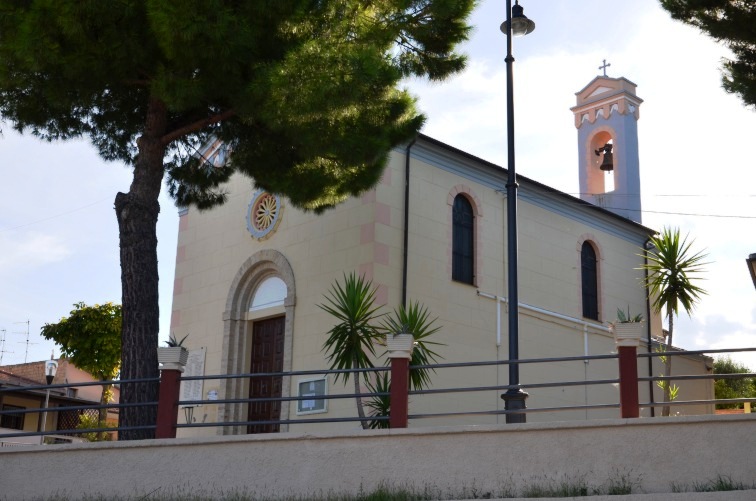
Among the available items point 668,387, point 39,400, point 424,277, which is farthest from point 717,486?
point 39,400

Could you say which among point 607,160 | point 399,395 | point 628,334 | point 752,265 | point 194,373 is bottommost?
point 399,395

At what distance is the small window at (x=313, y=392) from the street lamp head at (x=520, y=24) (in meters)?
7.04

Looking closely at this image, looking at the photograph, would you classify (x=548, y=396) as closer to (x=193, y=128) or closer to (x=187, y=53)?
(x=193, y=128)

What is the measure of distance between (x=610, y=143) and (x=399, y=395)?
15.6 metres

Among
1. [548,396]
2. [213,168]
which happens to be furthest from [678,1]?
[548,396]

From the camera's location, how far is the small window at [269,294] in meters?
19.5

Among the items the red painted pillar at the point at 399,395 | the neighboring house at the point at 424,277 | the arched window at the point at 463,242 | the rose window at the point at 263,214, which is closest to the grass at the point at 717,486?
the red painted pillar at the point at 399,395

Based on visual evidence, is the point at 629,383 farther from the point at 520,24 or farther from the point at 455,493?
the point at 520,24

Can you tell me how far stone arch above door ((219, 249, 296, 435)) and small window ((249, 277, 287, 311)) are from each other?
0.35 feet

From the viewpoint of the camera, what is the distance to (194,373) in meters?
20.3

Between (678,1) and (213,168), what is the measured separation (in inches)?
309

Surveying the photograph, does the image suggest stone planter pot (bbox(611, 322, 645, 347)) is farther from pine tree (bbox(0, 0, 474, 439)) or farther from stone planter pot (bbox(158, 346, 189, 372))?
stone planter pot (bbox(158, 346, 189, 372))

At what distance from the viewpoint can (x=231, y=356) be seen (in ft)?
65.1

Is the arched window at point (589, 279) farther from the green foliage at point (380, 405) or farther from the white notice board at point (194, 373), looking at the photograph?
the white notice board at point (194, 373)
